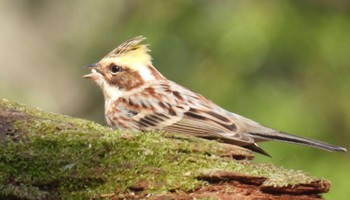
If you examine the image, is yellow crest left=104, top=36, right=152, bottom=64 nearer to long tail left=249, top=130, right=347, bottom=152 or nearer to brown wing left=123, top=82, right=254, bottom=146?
brown wing left=123, top=82, right=254, bottom=146

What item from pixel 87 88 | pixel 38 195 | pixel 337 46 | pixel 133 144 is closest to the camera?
pixel 38 195

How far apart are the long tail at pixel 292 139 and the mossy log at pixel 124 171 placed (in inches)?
61.3

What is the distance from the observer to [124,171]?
12.4 feet

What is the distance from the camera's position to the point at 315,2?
30.8 ft

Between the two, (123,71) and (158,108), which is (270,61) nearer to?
(123,71)

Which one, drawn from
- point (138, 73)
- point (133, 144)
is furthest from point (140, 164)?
point (138, 73)

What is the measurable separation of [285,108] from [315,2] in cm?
150

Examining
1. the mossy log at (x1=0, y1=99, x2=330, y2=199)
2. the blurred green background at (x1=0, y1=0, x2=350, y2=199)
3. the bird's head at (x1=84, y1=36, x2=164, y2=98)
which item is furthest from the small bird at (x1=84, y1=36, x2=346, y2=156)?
the blurred green background at (x1=0, y1=0, x2=350, y2=199)

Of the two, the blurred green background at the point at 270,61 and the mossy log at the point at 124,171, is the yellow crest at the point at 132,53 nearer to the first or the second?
the blurred green background at the point at 270,61

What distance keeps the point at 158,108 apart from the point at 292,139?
0.83 metres

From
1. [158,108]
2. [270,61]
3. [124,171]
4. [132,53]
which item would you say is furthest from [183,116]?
[270,61]

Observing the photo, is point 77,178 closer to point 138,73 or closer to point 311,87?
point 138,73

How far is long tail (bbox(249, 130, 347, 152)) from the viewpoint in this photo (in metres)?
5.58

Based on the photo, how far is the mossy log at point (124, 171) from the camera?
12.2 ft
